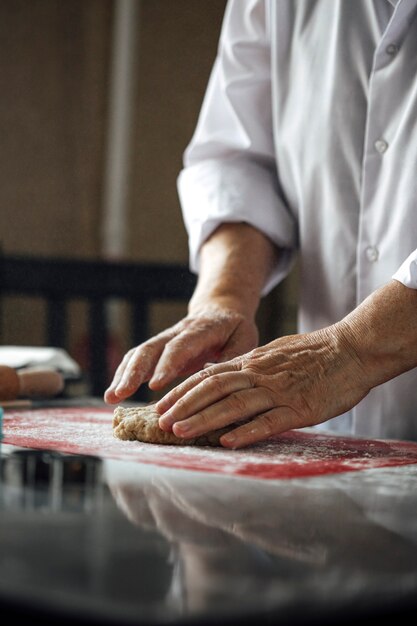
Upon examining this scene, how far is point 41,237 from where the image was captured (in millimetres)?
4867

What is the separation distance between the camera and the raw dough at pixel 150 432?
1.15 m

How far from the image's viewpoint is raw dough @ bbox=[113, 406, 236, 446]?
1146mm

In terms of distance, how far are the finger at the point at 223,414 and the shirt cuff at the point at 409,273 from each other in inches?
10.1

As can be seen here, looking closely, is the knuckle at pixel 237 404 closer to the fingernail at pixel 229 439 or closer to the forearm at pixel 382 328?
the fingernail at pixel 229 439

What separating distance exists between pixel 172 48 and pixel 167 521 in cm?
485

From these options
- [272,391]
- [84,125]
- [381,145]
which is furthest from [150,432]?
[84,125]

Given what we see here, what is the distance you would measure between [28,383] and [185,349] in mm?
420

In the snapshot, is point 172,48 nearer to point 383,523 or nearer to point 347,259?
point 347,259

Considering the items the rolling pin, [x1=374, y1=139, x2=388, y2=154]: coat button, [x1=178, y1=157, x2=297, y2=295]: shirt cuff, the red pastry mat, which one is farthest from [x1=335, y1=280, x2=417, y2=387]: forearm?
the rolling pin

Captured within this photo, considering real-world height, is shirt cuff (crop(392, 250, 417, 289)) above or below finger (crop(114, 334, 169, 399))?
above

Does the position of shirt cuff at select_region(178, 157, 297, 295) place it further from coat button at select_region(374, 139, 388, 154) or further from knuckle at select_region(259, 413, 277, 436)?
knuckle at select_region(259, 413, 277, 436)

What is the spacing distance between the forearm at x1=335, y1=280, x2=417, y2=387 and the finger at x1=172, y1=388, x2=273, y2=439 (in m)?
0.17

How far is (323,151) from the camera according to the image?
5.22ft

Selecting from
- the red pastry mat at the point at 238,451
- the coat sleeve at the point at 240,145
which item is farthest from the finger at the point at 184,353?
the coat sleeve at the point at 240,145
